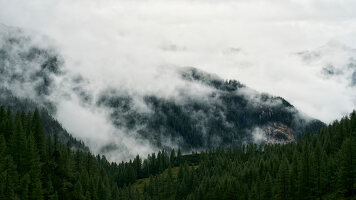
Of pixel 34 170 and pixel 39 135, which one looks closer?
pixel 34 170

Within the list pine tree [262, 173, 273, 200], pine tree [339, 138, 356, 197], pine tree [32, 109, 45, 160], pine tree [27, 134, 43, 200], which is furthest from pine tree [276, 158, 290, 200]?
pine tree [27, 134, 43, 200]

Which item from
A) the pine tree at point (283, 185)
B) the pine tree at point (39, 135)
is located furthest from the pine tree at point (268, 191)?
the pine tree at point (39, 135)

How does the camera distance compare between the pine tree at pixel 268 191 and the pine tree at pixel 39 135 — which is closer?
the pine tree at pixel 39 135

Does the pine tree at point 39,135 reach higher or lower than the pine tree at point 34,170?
higher

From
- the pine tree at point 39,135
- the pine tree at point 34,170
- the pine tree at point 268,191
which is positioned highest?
the pine tree at point 39,135

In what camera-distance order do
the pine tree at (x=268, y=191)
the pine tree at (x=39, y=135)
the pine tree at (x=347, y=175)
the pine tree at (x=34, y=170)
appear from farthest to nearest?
1. the pine tree at (x=268, y=191)
2. the pine tree at (x=39, y=135)
3. the pine tree at (x=347, y=175)
4. the pine tree at (x=34, y=170)

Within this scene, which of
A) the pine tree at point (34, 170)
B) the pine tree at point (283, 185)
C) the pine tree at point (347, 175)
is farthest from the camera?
the pine tree at point (283, 185)

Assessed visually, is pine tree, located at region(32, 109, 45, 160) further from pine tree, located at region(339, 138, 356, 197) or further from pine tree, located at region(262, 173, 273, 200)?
pine tree, located at region(339, 138, 356, 197)

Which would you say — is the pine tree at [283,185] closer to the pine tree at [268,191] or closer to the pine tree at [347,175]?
the pine tree at [268,191]

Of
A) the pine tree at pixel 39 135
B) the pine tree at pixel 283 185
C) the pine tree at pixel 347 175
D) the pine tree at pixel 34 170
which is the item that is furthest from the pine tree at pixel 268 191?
the pine tree at pixel 34 170

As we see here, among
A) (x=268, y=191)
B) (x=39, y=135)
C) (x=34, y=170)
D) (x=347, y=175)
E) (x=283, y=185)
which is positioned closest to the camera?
(x=34, y=170)

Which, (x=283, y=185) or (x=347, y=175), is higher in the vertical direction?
(x=347, y=175)

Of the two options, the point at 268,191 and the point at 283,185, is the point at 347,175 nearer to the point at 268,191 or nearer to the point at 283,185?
the point at 283,185

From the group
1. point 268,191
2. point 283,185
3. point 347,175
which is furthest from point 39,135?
point 347,175
